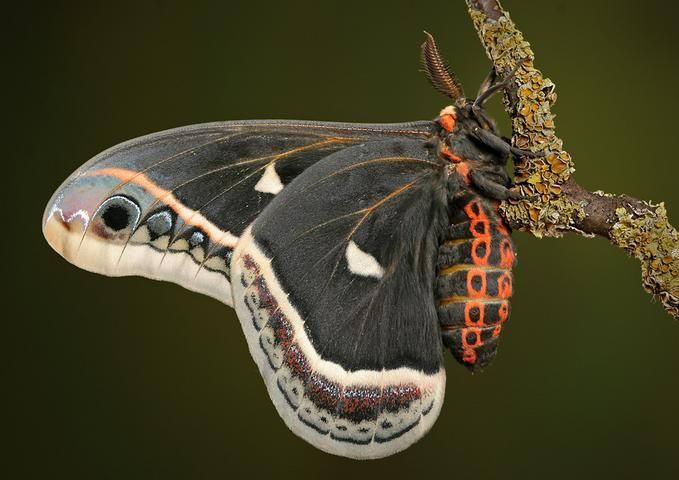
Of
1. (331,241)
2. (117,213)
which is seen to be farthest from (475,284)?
(117,213)

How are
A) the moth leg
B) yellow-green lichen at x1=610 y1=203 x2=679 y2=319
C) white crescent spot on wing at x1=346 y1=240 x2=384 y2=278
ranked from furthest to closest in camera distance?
white crescent spot on wing at x1=346 y1=240 x2=384 y2=278, the moth leg, yellow-green lichen at x1=610 y1=203 x2=679 y2=319

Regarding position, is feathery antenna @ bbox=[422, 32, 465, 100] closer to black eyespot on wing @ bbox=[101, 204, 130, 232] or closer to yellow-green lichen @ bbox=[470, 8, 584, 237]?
yellow-green lichen @ bbox=[470, 8, 584, 237]

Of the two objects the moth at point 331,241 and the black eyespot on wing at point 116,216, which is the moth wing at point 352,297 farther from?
the black eyespot on wing at point 116,216

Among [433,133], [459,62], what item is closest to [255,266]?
[433,133]

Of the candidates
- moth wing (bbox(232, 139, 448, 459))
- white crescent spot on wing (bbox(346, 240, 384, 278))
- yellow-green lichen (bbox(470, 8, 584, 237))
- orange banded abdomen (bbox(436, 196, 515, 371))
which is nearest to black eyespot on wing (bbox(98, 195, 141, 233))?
moth wing (bbox(232, 139, 448, 459))

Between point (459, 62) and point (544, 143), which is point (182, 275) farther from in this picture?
point (459, 62)

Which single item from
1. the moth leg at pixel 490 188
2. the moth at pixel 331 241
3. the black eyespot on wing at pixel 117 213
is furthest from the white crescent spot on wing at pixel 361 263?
the black eyespot on wing at pixel 117 213

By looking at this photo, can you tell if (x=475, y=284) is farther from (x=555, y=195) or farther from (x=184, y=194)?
(x=184, y=194)
